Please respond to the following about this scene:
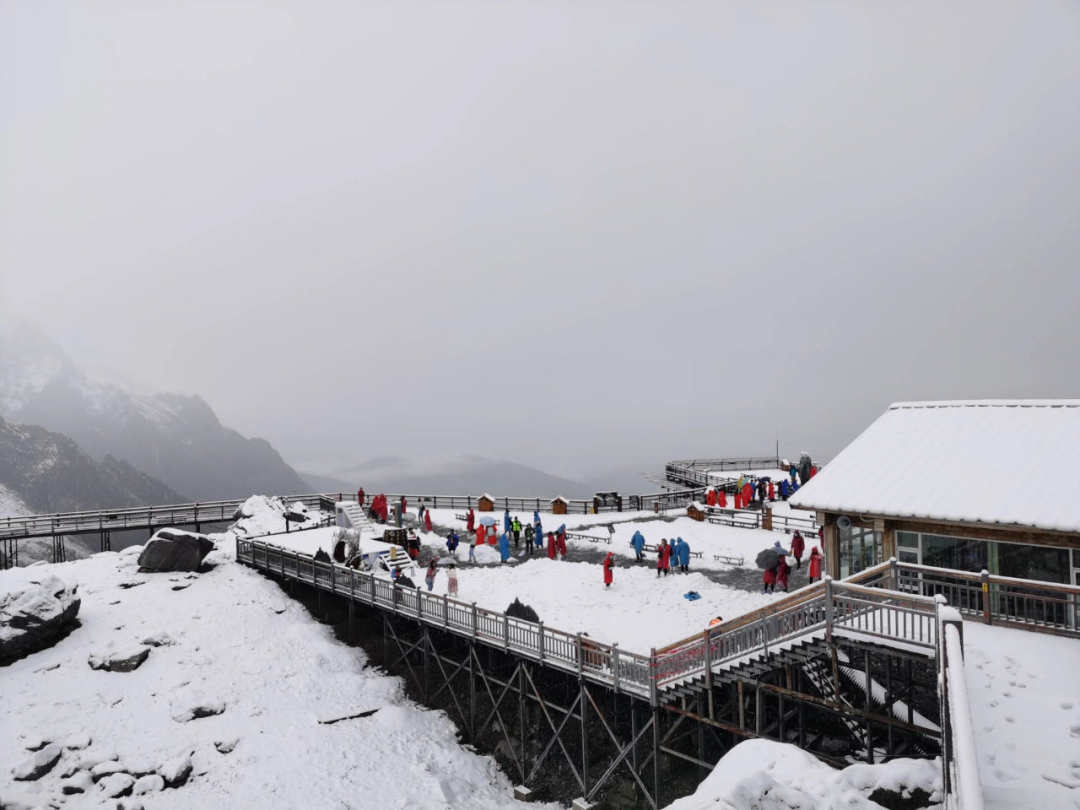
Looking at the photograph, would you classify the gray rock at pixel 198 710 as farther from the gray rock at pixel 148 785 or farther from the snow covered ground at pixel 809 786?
the snow covered ground at pixel 809 786

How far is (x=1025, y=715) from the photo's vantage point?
28.1ft

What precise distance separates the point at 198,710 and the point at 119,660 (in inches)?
167

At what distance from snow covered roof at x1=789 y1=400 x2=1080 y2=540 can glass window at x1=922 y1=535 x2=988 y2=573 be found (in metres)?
1.04

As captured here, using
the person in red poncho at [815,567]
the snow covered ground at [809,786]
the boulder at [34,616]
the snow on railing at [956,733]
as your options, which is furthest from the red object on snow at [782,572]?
the boulder at [34,616]

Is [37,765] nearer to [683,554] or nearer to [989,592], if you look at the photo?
[683,554]

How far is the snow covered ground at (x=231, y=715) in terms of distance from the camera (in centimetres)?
1864

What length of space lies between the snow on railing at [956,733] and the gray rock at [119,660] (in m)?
25.4

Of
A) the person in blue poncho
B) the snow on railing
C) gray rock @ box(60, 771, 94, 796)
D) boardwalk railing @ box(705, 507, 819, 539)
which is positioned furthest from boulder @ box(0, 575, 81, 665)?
boardwalk railing @ box(705, 507, 819, 539)

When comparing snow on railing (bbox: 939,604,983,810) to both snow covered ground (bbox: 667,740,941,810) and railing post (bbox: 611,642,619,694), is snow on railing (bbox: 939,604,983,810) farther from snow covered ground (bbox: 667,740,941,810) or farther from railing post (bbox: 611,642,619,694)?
railing post (bbox: 611,642,619,694)

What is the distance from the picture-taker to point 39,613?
2327cm

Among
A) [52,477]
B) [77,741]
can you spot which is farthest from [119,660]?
[52,477]

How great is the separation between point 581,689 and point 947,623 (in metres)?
11.6

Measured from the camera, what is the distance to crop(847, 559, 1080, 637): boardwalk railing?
38.2 feet

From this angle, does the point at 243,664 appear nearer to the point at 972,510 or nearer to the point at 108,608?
the point at 108,608
